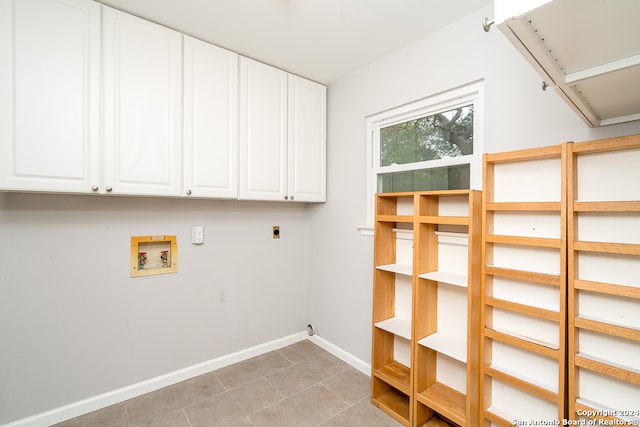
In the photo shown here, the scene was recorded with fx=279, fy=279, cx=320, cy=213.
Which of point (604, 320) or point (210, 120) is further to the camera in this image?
point (210, 120)

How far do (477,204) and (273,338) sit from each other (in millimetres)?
2178

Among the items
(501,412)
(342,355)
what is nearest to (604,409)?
(501,412)

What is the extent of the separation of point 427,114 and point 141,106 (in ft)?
6.36

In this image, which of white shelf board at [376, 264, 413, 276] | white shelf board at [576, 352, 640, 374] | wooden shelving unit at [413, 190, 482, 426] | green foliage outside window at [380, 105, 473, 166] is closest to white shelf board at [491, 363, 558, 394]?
wooden shelving unit at [413, 190, 482, 426]

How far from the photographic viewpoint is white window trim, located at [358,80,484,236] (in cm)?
169

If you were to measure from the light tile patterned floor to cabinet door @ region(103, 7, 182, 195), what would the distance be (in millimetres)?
1454

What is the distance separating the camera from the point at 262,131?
2.32 m

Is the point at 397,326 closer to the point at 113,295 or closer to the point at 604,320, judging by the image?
the point at 604,320

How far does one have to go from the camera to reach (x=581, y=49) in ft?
2.57

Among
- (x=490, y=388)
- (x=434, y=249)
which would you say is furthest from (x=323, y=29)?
(x=490, y=388)

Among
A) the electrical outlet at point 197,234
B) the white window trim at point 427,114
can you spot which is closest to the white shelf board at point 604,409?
the white window trim at point 427,114

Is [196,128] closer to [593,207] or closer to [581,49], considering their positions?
[581,49]

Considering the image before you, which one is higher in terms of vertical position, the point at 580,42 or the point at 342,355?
the point at 580,42

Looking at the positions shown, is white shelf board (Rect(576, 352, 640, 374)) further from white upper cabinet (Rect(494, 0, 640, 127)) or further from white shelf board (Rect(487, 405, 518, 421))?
white upper cabinet (Rect(494, 0, 640, 127))
